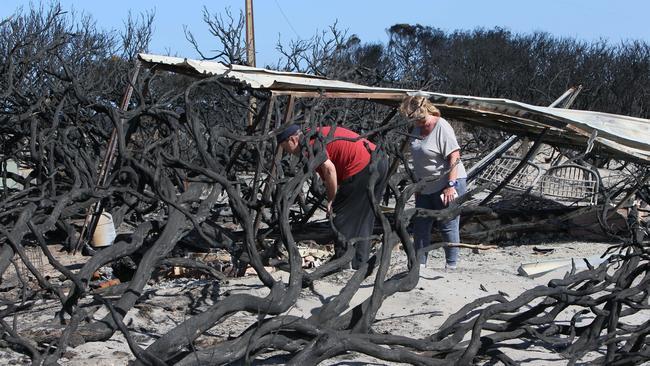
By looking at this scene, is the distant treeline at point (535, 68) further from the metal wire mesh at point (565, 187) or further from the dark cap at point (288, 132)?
the dark cap at point (288, 132)

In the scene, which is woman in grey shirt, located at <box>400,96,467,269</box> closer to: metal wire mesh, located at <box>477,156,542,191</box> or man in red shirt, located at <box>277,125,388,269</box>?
man in red shirt, located at <box>277,125,388,269</box>

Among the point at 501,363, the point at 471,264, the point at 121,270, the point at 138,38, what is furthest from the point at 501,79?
the point at 501,363

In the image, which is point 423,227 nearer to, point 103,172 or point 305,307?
point 305,307

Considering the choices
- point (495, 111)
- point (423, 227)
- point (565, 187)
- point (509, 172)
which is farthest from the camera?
point (509, 172)

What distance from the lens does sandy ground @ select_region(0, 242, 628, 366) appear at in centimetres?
539

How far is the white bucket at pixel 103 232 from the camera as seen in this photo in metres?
9.55

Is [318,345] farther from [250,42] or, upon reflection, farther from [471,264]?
[250,42]

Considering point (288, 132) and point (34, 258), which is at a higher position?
point (288, 132)

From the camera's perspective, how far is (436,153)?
25.7 feet

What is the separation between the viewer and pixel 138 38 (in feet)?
68.4

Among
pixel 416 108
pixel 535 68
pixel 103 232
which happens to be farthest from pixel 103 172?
pixel 535 68

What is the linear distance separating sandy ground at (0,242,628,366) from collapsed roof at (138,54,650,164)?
5.10 feet

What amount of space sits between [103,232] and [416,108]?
348 centimetres

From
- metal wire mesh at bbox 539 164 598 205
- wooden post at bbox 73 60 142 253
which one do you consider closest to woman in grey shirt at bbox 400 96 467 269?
wooden post at bbox 73 60 142 253
